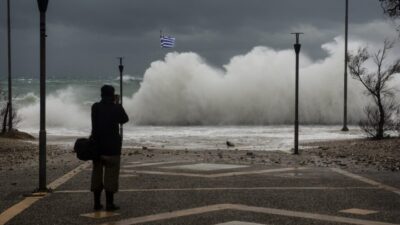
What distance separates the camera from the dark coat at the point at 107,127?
9.35 m

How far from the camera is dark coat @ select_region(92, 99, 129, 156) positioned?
368 inches

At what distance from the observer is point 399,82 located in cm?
5941

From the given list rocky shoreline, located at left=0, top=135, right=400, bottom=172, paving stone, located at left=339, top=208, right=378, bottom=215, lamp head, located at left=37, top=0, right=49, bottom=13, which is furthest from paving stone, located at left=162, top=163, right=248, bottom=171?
paving stone, located at left=339, top=208, right=378, bottom=215

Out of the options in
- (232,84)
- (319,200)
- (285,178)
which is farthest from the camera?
(232,84)

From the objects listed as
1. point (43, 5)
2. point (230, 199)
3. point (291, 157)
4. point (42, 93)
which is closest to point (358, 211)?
point (230, 199)

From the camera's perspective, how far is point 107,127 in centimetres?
935

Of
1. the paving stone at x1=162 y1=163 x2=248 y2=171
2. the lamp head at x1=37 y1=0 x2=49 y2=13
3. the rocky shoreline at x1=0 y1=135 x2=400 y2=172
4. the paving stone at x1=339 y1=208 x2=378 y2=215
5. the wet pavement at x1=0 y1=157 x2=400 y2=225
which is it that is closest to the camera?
the wet pavement at x1=0 y1=157 x2=400 y2=225

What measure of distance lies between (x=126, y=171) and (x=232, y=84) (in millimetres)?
48356

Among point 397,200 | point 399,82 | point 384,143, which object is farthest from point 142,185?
point 399,82

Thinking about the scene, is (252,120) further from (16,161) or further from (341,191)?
(341,191)

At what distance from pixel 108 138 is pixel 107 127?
0.51 ft

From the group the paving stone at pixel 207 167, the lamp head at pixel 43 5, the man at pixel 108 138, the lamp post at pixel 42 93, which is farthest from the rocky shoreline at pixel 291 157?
the man at pixel 108 138

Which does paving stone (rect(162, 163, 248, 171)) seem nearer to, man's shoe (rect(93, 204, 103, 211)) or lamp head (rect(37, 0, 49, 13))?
lamp head (rect(37, 0, 49, 13))

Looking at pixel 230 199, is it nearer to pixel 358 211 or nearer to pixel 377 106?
pixel 358 211
